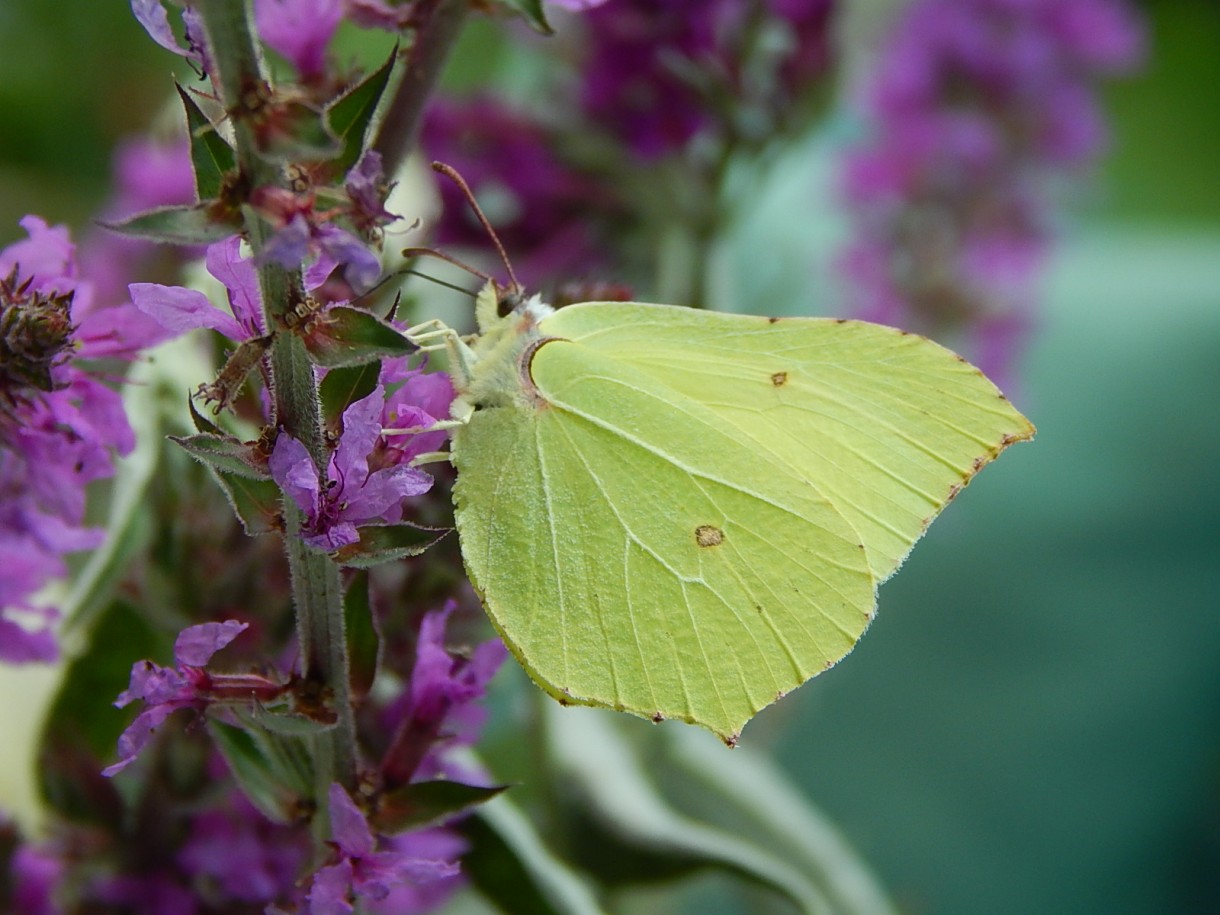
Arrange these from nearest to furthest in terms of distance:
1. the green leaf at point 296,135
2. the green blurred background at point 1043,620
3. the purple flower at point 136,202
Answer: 1. the green leaf at point 296,135
2. the purple flower at point 136,202
3. the green blurred background at point 1043,620

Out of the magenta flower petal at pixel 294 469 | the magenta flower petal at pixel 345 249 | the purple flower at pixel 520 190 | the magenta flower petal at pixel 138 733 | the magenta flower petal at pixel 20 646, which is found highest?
the purple flower at pixel 520 190

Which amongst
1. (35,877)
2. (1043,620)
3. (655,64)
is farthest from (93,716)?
(1043,620)

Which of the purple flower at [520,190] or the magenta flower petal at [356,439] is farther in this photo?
the purple flower at [520,190]

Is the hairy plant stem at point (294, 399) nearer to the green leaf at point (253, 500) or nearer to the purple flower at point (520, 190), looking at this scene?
the green leaf at point (253, 500)

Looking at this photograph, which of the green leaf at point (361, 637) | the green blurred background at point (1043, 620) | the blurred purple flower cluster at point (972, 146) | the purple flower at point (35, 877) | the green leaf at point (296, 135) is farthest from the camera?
the green blurred background at point (1043, 620)

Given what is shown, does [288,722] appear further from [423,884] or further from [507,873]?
[507,873]

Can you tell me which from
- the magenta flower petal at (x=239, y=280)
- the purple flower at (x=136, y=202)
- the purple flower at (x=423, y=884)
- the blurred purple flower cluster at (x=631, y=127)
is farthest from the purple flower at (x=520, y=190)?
the magenta flower petal at (x=239, y=280)
